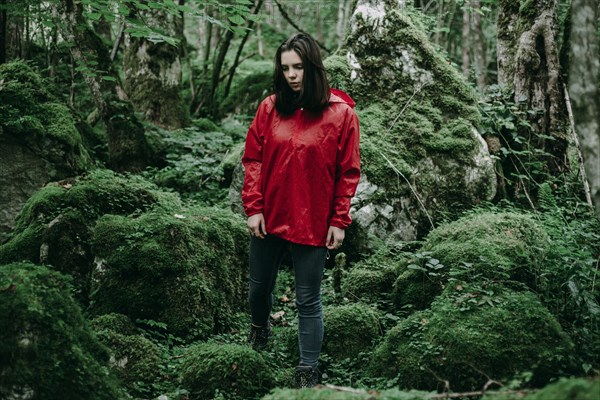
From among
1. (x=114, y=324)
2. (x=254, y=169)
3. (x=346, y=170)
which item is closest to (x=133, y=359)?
(x=114, y=324)

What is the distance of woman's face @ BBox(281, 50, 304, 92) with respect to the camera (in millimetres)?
3855

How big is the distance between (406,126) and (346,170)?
368cm

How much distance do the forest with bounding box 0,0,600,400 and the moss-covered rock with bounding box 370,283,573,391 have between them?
1 cm

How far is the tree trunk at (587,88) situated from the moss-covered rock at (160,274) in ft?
11.1

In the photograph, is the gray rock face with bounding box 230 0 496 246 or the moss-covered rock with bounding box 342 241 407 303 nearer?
the moss-covered rock with bounding box 342 241 407 303

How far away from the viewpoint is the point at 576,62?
9.62 feet

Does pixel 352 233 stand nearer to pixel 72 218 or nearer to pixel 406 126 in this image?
pixel 406 126

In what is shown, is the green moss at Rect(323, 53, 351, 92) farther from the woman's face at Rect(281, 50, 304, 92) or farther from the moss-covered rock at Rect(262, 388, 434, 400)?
the moss-covered rock at Rect(262, 388, 434, 400)

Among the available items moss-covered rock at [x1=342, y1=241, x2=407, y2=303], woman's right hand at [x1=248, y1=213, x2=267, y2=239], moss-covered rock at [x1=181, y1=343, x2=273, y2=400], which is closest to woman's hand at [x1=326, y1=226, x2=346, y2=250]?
woman's right hand at [x1=248, y1=213, x2=267, y2=239]

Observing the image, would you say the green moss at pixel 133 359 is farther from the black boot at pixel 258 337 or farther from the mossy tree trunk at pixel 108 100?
the mossy tree trunk at pixel 108 100

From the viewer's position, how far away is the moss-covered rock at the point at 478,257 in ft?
15.1

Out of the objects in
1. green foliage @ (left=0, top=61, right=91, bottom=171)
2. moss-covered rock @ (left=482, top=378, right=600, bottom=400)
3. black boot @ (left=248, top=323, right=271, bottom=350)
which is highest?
green foliage @ (left=0, top=61, right=91, bottom=171)

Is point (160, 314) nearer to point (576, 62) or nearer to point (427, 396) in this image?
point (427, 396)

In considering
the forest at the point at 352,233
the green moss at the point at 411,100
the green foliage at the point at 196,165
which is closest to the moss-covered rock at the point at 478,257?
the forest at the point at 352,233
